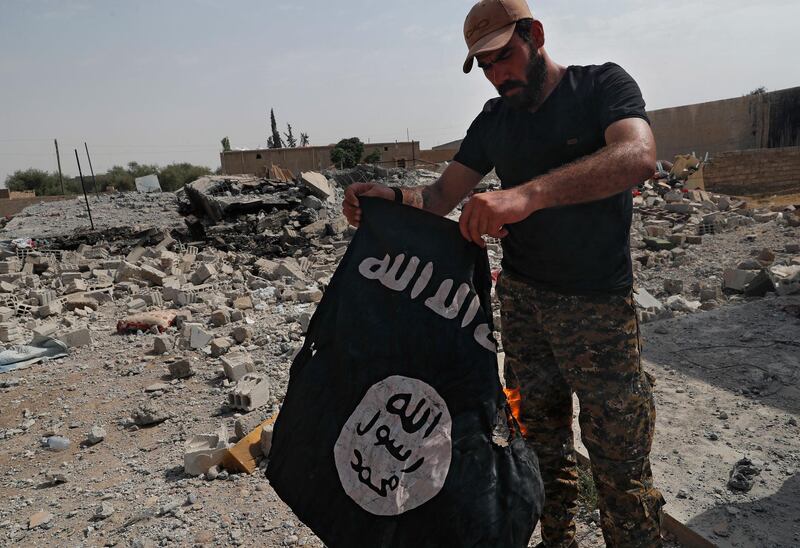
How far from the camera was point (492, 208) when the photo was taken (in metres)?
1.34

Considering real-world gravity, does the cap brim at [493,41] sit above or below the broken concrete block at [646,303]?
above

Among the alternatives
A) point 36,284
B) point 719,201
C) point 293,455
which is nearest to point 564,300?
point 293,455

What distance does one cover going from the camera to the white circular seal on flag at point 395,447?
1.47 metres

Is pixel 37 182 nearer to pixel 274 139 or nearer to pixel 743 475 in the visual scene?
pixel 274 139

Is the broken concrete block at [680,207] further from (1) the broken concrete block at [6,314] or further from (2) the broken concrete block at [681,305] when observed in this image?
(1) the broken concrete block at [6,314]

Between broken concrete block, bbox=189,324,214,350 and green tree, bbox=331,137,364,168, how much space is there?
1059 inches

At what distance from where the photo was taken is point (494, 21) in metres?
1.70

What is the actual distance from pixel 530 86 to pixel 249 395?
11.3 ft

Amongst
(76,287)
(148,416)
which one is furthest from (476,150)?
(76,287)

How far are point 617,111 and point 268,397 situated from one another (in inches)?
146

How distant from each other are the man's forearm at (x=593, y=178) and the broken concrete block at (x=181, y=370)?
468cm

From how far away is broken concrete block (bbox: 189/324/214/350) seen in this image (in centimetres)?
607

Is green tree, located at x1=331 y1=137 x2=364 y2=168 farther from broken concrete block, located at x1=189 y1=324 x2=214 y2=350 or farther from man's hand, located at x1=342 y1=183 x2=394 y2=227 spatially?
man's hand, located at x1=342 y1=183 x2=394 y2=227

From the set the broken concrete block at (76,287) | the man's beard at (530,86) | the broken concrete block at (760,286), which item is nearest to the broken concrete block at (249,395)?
the man's beard at (530,86)
